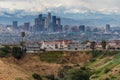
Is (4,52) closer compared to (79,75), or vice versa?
(79,75)

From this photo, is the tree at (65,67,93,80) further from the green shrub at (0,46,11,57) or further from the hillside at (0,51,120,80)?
the green shrub at (0,46,11,57)

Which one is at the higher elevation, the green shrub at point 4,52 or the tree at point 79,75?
the green shrub at point 4,52

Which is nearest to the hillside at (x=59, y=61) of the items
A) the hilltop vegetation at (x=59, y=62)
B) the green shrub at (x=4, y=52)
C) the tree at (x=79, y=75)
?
the hilltop vegetation at (x=59, y=62)

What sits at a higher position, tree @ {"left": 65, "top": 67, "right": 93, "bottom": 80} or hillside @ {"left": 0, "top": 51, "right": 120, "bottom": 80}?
tree @ {"left": 65, "top": 67, "right": 93, "bottom": 80}

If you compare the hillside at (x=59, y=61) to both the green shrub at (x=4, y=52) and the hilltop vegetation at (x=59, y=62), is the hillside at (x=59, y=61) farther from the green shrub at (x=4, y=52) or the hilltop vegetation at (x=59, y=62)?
the green shrub at (x=4, y=52)

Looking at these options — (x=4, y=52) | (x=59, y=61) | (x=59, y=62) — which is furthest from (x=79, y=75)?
(x=59, y=61)

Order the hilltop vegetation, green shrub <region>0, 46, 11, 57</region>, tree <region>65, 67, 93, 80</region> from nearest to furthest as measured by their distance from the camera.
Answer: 1. tree <region>65, 67, 93, 80</region>
2. the hilltop vegetation
3. green shrub <region>0, 46, 11, 57</region>

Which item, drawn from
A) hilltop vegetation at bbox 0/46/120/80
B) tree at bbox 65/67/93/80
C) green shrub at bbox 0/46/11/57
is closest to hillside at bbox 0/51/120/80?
hilltop vegetation at bbox 0/46/120/80

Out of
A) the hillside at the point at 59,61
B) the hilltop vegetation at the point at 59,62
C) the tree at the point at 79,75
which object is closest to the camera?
the tree at the point at 79,75

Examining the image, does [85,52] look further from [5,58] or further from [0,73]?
[0,73]

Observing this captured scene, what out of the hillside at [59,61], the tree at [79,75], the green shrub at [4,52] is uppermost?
the green shrub at [4,52]

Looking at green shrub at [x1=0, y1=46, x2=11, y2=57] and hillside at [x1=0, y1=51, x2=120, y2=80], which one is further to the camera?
green shrub at [x1=0, y1=46, x2=11, y2=57]

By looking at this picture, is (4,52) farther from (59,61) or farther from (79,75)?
(79,75)
